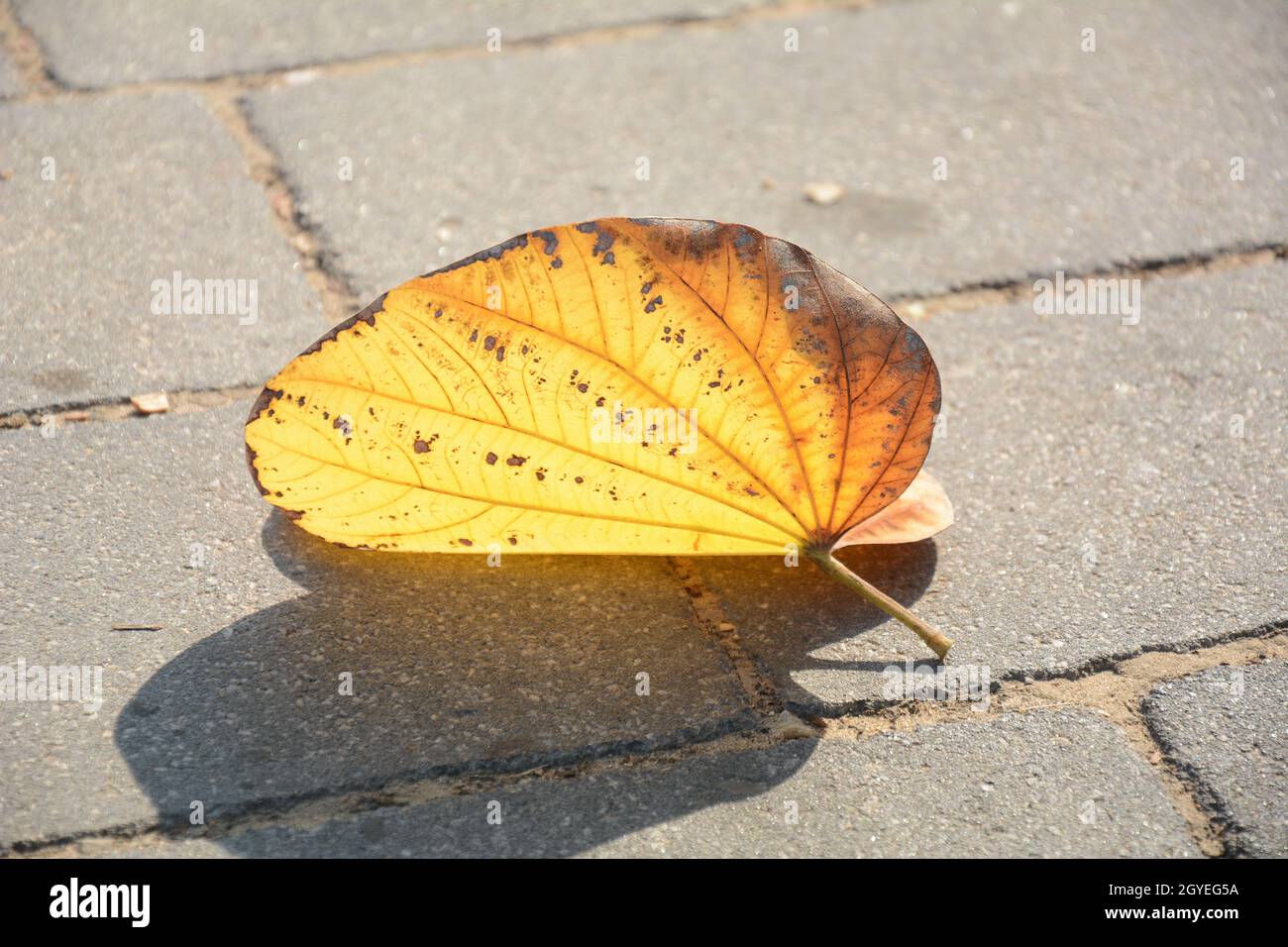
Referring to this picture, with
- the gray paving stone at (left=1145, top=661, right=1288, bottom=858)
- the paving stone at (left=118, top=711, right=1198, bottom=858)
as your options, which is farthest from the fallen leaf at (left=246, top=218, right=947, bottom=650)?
the gray paving stone at (left=1145, top=661, right=1288, bottom=858)

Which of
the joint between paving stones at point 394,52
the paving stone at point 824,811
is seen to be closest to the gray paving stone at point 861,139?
the joint between paving stones at point 394,52

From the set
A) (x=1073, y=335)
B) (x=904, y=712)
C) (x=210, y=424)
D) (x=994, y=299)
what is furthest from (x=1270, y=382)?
(x=210, y=424)

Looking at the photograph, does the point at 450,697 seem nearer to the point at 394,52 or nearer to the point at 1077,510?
the point at 1077,510

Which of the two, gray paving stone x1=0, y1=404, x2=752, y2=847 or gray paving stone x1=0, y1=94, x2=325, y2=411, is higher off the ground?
gray paving stone x1=0, y1=94, x2=325, y2=411

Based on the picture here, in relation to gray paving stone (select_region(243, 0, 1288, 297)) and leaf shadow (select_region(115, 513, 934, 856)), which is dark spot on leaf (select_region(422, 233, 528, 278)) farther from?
gray paving stone (select_region(243, 0, 1288, 297))

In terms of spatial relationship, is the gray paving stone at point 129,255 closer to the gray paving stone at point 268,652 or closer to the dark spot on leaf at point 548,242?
the gray paving stone at point 268,652
